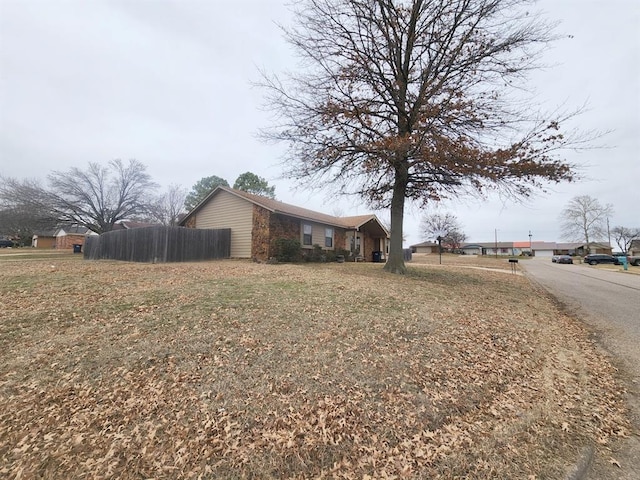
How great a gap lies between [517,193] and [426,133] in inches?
159

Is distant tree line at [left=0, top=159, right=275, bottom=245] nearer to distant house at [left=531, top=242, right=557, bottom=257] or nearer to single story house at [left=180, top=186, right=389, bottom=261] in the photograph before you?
single story house at [left=180, top=186, right=389, bottom=261]

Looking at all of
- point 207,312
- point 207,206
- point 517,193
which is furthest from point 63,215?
point 517,193

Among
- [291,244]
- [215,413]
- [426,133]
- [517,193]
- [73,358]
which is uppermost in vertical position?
[426,133]

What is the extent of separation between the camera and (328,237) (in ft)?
62.2

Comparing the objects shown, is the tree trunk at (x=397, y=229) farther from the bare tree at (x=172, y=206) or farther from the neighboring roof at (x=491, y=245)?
the neighboring roof at (x=491, y=245)

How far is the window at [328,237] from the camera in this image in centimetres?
1867

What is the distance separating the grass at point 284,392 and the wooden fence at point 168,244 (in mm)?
7906

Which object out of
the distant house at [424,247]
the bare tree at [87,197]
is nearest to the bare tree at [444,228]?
the distant house at [424,247]

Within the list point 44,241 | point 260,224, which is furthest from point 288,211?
point 44,241

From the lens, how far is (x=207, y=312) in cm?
509

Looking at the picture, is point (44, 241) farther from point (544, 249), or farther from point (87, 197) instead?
point (544, 249)

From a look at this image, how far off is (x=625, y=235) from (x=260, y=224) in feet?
277

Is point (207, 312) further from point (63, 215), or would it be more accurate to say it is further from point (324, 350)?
point (63, 215)

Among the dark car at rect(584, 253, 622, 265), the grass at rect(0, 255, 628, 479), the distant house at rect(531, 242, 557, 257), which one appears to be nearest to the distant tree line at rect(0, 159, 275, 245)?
the grass at rect(0, 255, 628, 479)
